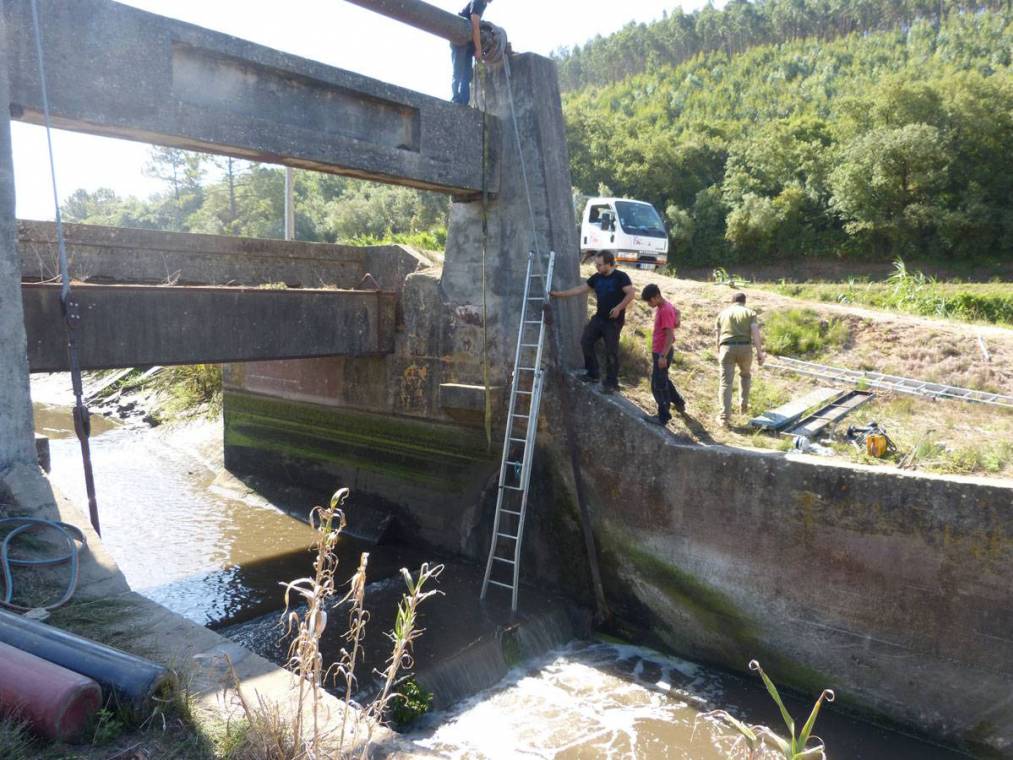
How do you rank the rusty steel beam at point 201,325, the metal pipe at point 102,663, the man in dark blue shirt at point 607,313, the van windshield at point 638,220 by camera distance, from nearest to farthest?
the metal pipe at point 102,663, the rusty steel beam at point 201,325, the man in dark blue shirt at point 607,313, the van windshield at point 638,220

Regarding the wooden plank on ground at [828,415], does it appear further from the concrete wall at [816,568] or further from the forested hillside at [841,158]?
the forested hillside at [841,158]

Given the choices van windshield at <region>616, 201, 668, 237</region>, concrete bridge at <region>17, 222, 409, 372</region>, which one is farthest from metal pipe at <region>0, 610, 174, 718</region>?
van windshield at <region>616, 201, 668, 237</region>

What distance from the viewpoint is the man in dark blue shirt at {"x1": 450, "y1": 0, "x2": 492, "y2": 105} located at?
9.84 meters

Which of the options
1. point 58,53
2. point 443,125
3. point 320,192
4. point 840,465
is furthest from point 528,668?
point 320,192

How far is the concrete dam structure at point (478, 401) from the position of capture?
6762mm

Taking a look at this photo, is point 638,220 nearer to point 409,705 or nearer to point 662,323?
point 662,323

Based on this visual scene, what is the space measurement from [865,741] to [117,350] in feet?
28.2

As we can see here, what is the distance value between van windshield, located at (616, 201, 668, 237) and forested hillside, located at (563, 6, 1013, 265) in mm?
12961

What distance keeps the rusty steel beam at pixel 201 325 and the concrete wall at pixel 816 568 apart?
3686mm

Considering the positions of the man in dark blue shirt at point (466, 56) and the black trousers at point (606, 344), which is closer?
the black trousers at point (606, 344)

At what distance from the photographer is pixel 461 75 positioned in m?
10.3

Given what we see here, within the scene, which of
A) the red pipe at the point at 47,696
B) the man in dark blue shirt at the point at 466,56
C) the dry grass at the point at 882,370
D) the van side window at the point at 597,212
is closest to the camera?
the red pipe at the point at 47,696

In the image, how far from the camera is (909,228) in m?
28.4

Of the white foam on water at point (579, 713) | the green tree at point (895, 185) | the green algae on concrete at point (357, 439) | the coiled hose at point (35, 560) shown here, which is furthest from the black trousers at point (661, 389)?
the green tree at point (895, 185)
